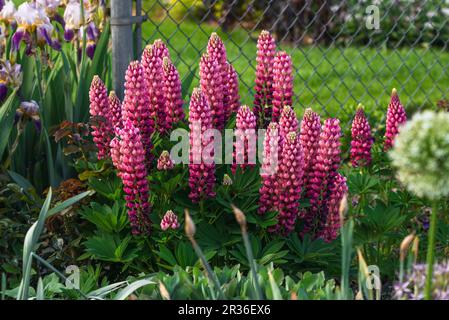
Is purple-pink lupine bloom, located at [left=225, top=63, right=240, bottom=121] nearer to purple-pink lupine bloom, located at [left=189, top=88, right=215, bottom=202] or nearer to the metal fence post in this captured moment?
purple-pink lupine bloom, located at [left=189, top=88, right=215, bottom=202]

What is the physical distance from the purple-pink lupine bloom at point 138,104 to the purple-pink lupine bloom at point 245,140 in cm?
31

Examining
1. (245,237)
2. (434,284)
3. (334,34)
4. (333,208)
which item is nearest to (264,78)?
(333,208)

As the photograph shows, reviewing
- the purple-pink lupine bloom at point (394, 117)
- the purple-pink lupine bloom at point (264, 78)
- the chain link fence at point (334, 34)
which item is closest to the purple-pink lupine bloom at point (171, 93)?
the purple-pink lupine bloom at point (264, 78)

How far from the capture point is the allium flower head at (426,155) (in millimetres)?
1586

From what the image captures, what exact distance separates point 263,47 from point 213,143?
1.62ft

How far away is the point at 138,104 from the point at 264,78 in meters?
0.51

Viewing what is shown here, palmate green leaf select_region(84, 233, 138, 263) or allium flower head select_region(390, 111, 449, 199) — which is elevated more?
allium flower head select_region(390, 111, 449, 199)

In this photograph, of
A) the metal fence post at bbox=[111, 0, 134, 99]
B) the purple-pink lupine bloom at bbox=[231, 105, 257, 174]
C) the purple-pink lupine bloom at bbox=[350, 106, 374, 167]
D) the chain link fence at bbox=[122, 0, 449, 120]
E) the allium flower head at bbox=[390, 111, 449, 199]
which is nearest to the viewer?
the allium flower head at bbox=[390, 111, 449, 199]

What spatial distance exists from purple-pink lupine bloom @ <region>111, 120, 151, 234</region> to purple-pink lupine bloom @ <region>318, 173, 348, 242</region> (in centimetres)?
63

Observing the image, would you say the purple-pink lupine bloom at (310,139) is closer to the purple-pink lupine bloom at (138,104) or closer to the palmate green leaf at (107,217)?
the purple-pink lupine bloom at (138,104)

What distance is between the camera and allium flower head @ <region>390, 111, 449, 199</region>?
5.20 ft

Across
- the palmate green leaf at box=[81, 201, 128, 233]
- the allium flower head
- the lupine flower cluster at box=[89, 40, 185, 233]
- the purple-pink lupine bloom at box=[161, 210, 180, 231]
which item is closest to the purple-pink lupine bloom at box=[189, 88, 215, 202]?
the lupine flower cluster at box=[89, 40, 185, 233]
